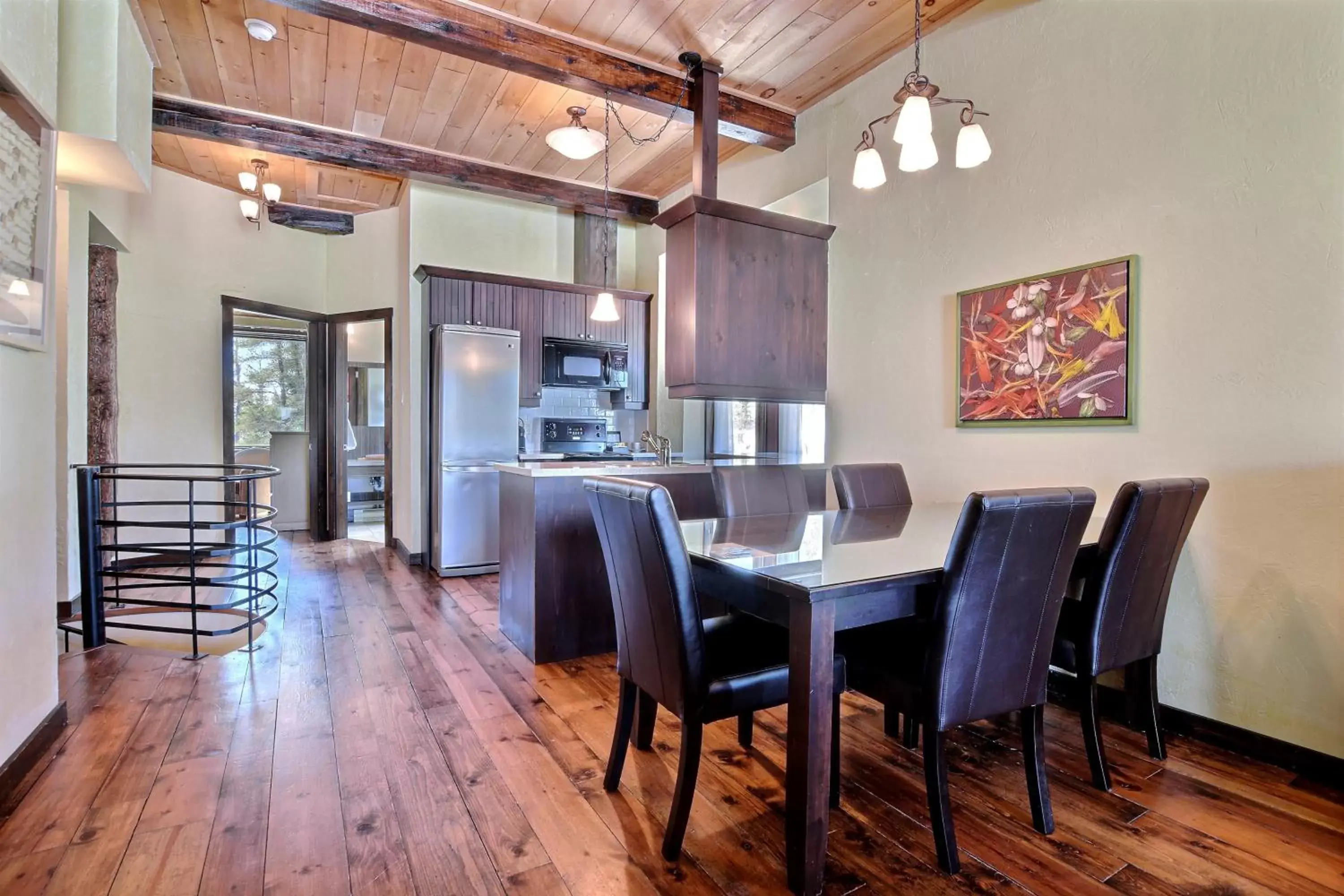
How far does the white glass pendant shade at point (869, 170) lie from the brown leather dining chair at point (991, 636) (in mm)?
1468

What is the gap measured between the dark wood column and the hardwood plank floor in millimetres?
2224

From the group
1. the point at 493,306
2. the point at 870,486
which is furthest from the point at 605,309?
the point at 870,486

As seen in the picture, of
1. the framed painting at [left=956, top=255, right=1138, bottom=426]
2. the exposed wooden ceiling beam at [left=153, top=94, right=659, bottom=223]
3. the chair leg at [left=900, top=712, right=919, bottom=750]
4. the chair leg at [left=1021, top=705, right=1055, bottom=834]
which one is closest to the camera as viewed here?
the chair leg at [left=1021, top=705, right=1055, bottom=834]

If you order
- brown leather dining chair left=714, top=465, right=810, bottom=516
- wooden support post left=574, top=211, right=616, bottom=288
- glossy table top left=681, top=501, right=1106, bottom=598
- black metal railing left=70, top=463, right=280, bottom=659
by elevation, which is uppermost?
wooden support post left=574, top=211, right=616, bottom=288

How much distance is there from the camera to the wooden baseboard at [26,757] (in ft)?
5.96

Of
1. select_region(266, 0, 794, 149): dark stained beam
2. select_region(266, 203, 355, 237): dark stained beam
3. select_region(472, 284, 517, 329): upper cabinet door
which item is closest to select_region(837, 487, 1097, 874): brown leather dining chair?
select_region(266, 0, 794, 149): dark stained beam

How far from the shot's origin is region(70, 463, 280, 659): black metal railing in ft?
9.87

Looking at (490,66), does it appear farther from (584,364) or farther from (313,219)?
(313,219)

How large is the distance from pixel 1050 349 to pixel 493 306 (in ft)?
12.4

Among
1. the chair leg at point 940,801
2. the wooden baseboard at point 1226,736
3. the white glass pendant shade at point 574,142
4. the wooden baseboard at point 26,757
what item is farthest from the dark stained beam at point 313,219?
the wooden baseboard at point 1226,736

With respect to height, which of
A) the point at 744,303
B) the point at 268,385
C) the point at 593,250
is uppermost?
the point at 593,250

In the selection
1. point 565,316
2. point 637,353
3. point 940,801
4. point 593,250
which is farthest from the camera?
point 637,353

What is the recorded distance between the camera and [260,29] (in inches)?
121

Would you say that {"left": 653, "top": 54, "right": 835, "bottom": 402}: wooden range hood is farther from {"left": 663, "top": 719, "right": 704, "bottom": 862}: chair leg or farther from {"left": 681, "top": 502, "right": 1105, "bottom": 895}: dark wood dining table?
{"left": 663, "top": 719, "right": 704, "bottom": 862}: chair leg
